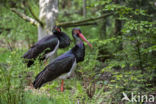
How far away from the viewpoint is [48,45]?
573 cm

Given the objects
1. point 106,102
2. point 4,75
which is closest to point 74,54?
point 106,102

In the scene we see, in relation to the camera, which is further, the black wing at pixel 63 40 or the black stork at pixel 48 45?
the black wing at pixel 63 40

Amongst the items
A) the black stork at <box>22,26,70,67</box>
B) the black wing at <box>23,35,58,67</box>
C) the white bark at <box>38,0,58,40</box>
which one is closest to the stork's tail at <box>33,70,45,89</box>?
the black stork at <box>22,26,70,67</box>

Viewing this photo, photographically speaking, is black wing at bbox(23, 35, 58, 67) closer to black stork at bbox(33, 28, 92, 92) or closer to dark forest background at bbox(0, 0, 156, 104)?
dark forest background at bbox(0, 0, 156, 104)

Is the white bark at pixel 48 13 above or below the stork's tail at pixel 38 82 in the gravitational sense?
above

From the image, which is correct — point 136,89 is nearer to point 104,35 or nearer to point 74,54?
point 74,54

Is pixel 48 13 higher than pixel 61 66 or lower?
higher

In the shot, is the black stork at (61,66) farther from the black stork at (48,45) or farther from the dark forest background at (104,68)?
the black stork at (48,45)

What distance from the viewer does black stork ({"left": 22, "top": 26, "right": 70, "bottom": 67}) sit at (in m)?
5.75

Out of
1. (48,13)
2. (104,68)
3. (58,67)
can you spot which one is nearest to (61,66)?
(58,67)

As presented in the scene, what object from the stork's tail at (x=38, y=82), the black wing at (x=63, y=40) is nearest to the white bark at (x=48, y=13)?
the black wing at (x=63, y=40)

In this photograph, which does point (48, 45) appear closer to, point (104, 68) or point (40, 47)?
point (40, 47)

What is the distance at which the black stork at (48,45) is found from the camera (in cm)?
575

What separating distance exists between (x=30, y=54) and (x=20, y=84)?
2676 mm
